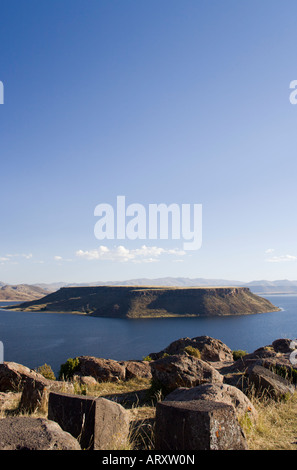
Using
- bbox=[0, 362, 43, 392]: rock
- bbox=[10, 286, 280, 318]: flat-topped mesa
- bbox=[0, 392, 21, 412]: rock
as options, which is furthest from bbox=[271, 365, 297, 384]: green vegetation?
bbox=[10, 286, 280, 318]: flat-topped mesa

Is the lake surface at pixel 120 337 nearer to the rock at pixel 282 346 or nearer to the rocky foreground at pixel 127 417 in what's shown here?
the rock at pixel 282 346

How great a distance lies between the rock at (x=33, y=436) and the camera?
14.4ft

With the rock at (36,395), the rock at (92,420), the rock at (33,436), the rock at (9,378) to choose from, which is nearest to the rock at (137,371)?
the rock at (9,378)

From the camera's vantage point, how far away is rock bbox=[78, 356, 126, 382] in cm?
1879

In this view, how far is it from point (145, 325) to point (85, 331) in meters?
27.9

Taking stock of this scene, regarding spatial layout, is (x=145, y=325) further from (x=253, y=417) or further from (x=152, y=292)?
(x=253, y=417)

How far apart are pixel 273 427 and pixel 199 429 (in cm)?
341

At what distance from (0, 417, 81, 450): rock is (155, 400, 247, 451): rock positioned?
1578 mm

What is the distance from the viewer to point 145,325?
134500 millimetres

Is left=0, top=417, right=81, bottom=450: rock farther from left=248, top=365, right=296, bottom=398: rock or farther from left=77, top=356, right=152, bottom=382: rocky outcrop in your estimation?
left=77, top=356, right=152, bottom=382: rocky outcrop

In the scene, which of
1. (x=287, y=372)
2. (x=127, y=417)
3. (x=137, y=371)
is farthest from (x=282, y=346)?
(x=127, y=417)

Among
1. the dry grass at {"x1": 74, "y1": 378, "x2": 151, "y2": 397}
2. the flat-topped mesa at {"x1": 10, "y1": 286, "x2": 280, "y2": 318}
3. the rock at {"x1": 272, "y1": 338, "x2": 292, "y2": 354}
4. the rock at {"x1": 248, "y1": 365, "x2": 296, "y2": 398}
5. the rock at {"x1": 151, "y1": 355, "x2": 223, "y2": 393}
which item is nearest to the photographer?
the rock at {"x1": 248, "y1": 365, "x2": 296, "y2": 398}

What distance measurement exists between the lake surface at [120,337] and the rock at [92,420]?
2350 inches
